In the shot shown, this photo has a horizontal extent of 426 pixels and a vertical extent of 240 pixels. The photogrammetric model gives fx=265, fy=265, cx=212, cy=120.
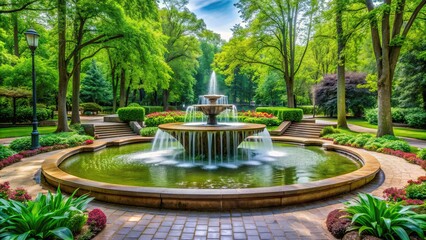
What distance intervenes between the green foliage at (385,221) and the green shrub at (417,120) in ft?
71.8

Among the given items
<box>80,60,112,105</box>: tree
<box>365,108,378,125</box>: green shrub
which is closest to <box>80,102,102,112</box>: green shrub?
<box>80,60,112,105</box>: tree

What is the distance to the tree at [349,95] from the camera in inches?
1206

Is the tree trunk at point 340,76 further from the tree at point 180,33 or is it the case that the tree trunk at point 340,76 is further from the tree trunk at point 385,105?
the tree at point 180,33

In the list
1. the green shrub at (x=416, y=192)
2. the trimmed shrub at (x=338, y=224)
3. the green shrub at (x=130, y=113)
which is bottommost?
the trimmed shrub at (x=338, y=224)

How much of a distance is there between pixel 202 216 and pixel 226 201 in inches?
22.7

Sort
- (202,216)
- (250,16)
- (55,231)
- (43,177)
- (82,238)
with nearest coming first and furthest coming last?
(55,231) → (82,238) → (202,216) → (43,177) → (250,16)

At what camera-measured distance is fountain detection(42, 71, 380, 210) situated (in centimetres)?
542

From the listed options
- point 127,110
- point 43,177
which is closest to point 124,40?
point 127,110

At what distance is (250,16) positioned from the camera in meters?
26.7

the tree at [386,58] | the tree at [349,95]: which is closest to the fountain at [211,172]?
the tree at [386,58]

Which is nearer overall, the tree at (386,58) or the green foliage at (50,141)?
the green foliage at (50,141)

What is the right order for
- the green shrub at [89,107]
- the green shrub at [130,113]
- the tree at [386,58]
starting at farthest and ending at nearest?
the green shrub at [89,107] < the green shrub at [130,113] < the tree at [386,58]

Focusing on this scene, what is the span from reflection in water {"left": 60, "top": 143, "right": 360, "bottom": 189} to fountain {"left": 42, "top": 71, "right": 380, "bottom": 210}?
0.09 ft

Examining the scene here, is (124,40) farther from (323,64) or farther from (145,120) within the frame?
(323,64)
